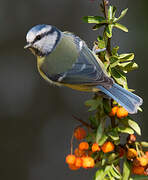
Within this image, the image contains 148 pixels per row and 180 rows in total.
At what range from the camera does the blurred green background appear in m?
3.41

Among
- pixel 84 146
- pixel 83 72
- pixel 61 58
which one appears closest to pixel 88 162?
pixel 84 146

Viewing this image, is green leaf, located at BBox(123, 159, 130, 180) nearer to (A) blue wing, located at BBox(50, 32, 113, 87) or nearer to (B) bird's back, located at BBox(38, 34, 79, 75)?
(A) blue wing, located at BBox(50, 32, 113, 87)

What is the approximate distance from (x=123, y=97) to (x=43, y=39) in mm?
513

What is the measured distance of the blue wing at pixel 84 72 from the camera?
1.74 meters

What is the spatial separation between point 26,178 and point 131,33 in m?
1.63

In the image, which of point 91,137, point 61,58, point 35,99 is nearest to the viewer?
point 91,137

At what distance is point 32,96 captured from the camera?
3469mm

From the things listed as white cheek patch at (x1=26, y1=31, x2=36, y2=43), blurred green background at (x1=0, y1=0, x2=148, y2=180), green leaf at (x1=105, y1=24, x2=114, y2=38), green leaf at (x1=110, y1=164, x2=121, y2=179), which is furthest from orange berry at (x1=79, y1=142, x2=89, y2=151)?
blurred green background at (x1=0, y1=0, x2=148, y2=180)

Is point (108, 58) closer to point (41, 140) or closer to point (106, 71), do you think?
point (106, 71)

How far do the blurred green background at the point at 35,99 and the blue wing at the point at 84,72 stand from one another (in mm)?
1541

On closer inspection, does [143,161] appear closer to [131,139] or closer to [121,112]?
[131,139]

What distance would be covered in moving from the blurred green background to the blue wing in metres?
1.54

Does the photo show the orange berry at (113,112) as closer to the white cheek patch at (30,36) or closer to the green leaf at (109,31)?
the green leaf at (109,31)

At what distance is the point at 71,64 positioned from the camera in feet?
6.03
